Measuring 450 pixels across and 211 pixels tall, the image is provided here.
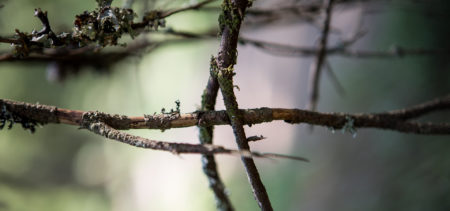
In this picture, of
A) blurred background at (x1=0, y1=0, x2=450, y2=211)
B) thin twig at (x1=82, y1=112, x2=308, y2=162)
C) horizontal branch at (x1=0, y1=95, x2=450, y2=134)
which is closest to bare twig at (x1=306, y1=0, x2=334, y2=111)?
blurred background at (x1=0, y1=0, x2=450, y2=211)

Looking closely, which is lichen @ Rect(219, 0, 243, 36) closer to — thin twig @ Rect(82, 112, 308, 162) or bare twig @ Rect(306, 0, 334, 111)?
thin twig @ Rect(82, 112, 308, 162)

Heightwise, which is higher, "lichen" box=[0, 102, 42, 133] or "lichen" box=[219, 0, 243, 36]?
"lichen" box=[219, 0, 243, 36]

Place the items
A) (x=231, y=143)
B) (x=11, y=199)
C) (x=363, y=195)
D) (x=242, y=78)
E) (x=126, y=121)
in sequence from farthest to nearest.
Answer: (x=242, y=78), (x=231, y=143), (x=11, y=199), (x=363, y=195), (x=126, y=121)

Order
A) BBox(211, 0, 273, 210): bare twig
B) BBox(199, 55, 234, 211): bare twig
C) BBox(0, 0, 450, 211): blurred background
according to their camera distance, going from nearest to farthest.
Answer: BBox(211, 0, 273, 210): bare twig → BBox(199, 55, 234, 211): bare twig → BBox(0, 0, 450, 211): blurred background

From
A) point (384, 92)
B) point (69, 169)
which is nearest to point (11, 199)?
point (69, 169)

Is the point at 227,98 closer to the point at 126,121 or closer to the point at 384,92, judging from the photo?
the point at 126,121

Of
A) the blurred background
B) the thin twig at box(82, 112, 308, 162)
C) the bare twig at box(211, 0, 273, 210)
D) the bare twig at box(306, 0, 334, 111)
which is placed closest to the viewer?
the thin twig at box(82, 112, 308, 162)

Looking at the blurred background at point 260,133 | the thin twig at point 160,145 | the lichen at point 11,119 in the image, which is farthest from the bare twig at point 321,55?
the lichen at point 11,119

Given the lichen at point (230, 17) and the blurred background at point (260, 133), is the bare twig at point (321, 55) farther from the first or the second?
the lichen at point (230, 17)

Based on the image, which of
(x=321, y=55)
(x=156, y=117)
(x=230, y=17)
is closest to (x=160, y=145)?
(x=156, y=117)
